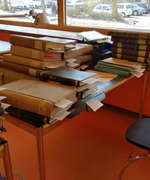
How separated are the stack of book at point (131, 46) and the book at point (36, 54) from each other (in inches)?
20.3

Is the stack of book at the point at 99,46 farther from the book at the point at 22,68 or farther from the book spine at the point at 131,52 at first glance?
the book at the point at 22,68

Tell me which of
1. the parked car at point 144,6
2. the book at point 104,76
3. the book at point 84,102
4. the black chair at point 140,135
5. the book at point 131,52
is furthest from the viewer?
the parked car at point 144,6

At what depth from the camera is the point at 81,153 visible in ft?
6.27

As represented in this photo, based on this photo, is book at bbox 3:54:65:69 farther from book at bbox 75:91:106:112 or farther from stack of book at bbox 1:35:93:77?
book at bbox 75:91:106:112

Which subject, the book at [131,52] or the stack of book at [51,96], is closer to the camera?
the stack of book at [51,96]

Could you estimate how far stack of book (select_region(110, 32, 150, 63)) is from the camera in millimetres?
1598

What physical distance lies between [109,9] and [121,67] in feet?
3.47

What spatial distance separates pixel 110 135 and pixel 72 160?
1.72ft

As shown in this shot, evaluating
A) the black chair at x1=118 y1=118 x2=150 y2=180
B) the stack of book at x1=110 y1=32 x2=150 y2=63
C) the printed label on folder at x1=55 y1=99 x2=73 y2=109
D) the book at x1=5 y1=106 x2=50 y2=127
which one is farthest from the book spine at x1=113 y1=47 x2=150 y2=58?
the book at x1=5 y1=106 x2=50 y2=127

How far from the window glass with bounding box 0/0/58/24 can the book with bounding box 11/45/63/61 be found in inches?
42.6

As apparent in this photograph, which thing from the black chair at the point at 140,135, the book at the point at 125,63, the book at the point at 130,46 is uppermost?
the book at the point at 130,46

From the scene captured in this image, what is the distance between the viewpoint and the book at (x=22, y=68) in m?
1.29

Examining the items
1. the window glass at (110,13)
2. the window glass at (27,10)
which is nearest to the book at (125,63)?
the window glass at (110,13)

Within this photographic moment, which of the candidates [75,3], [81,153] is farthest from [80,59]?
[75,3]
